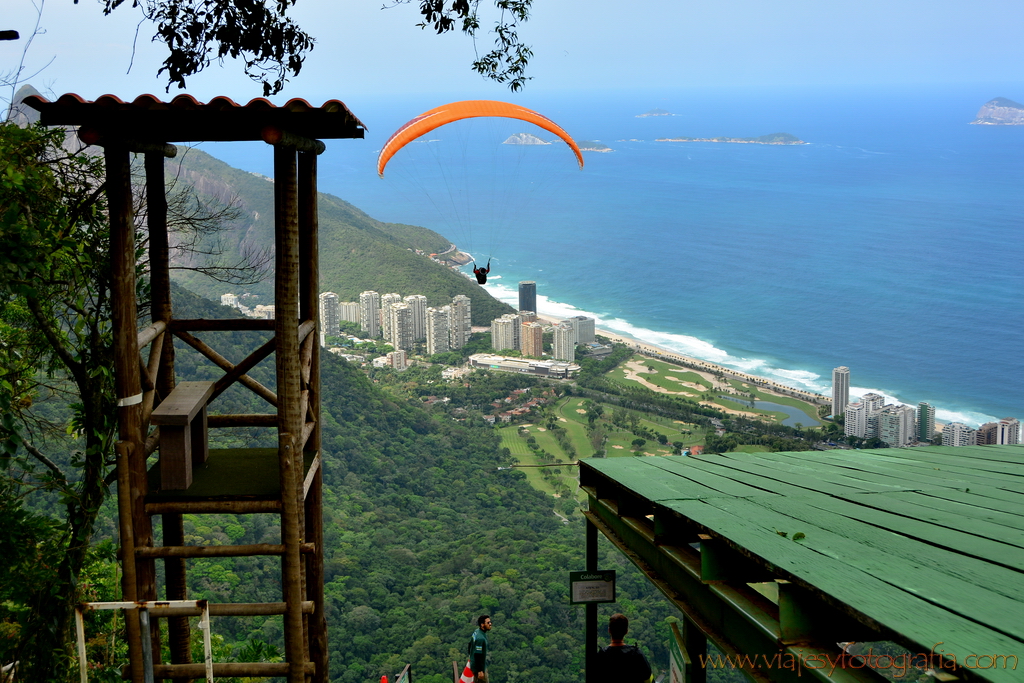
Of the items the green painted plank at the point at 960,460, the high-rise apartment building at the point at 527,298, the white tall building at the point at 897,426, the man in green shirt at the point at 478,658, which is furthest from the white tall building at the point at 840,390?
the man in green shirt at the point at 478,658

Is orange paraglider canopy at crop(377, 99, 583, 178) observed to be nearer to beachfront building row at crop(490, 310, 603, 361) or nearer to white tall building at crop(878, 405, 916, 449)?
white tall building at crop(878, 405, 916, 449)

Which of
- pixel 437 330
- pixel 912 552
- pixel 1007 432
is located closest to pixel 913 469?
pixel 912 552

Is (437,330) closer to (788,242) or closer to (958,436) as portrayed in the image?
(958,436)

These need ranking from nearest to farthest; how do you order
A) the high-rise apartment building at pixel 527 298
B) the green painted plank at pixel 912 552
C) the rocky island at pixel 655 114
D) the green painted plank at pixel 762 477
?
the green painted plank at pixel 912 552, the green painted plank at pixel 762 477, the high-rise apartment building at pixel 527 298, the rocky island at pixel 655 114

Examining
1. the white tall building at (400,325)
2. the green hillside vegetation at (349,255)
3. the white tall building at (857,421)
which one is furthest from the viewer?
the green hillside vegetation at (349,255)

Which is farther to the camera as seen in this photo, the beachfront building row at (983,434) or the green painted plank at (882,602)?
the beachfront building row at (983,434)

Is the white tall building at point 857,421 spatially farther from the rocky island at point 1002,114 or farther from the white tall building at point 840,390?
the rocky island at point 1002,114

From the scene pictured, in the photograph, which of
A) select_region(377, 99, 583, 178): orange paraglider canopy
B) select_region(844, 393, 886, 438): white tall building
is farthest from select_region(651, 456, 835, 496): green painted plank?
select_region(844, 393, 886, 438): white tall building
